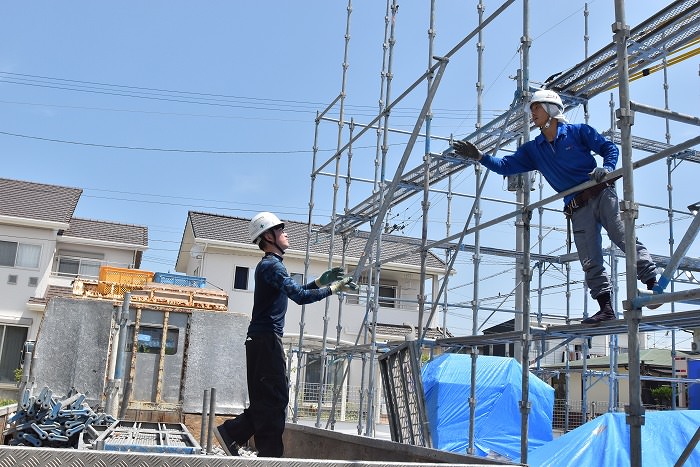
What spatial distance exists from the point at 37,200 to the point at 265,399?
2126 centimetres

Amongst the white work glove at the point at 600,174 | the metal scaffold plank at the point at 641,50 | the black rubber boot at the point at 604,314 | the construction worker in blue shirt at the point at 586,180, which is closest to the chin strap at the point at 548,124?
the construction worker in blue shirt at the point at 586,180

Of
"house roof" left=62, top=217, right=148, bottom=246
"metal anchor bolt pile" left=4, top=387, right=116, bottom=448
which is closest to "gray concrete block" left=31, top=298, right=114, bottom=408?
"metal anchor bolt pile" left=4, top=387, right=116, bottom=448

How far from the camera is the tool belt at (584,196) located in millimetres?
4152

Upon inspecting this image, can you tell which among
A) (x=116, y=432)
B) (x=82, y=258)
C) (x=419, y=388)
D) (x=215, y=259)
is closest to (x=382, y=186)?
(x=419, y=388)

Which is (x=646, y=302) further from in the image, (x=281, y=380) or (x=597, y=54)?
(x=597, y=54)

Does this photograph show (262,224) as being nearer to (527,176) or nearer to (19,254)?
(527,176)

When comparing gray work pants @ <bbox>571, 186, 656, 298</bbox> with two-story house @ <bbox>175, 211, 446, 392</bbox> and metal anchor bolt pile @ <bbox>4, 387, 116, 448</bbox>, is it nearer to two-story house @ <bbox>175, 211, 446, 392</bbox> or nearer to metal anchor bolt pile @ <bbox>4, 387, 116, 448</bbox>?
metal anchor bolt pile @ <bbox>4, 387, 116, 448</bbox>

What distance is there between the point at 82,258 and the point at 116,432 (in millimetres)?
19068

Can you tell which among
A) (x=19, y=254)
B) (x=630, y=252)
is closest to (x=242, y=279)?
(x=19, y=254)

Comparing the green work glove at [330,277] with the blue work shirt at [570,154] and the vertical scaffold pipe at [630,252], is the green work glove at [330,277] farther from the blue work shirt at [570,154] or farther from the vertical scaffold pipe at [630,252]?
the vertical scaffold pipe at [630,252]

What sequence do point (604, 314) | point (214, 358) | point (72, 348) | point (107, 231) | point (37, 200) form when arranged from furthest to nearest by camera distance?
point (107, 231) → point (37, 200) → point (72, 348) → point (214, 358) → point (604, 314)

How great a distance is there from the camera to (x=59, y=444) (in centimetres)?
503

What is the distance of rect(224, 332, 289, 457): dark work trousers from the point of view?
410 centimetres

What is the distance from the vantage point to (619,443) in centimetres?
615
